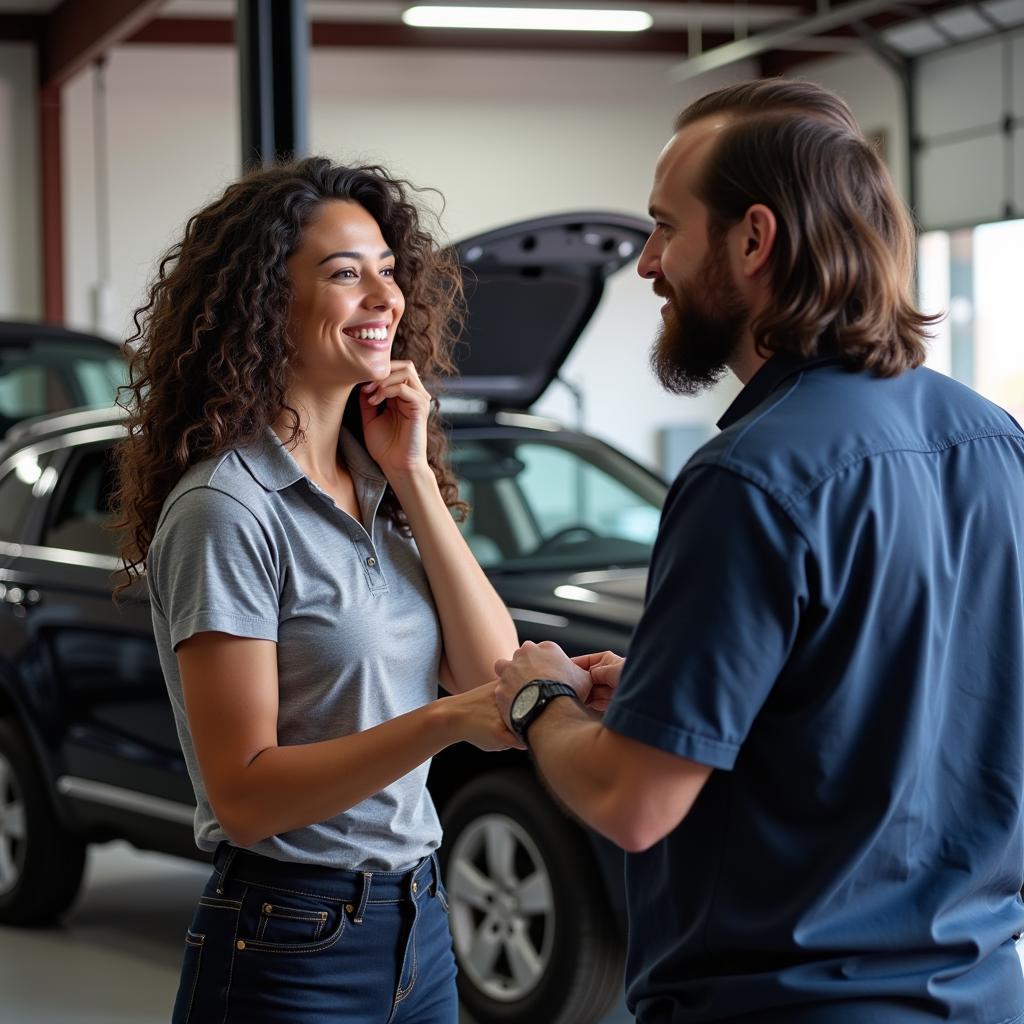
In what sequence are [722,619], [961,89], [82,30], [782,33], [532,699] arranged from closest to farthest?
1. [722,619]
2. [532,699]
3. [782,33]
4. [82,30]
5. [961,89]

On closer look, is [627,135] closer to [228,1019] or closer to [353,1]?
[353,1]

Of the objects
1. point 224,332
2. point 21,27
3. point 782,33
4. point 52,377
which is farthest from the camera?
point 21,27

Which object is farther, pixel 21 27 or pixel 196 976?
pixel 21 27

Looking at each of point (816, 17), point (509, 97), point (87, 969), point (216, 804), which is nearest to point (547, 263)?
point (87, 969)

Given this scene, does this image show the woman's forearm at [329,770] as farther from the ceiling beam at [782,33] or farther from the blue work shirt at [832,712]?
the ceiling beam at [782,33]

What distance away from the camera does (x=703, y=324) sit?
1.69 m

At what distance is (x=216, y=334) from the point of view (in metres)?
2.20

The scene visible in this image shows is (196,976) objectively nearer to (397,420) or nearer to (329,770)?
(329,770)

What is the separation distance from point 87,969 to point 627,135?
11.6 m

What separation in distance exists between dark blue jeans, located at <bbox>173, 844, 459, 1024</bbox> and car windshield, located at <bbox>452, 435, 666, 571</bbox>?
2.27 meters

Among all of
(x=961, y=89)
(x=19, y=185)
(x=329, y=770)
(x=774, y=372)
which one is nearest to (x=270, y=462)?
(x=329, y=770)

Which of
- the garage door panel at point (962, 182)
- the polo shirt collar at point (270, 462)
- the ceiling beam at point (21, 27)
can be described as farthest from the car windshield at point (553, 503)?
the ceiling beam at point (21, 27)

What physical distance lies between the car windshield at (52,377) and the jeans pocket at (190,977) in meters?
6.28

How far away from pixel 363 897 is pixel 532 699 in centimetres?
55
